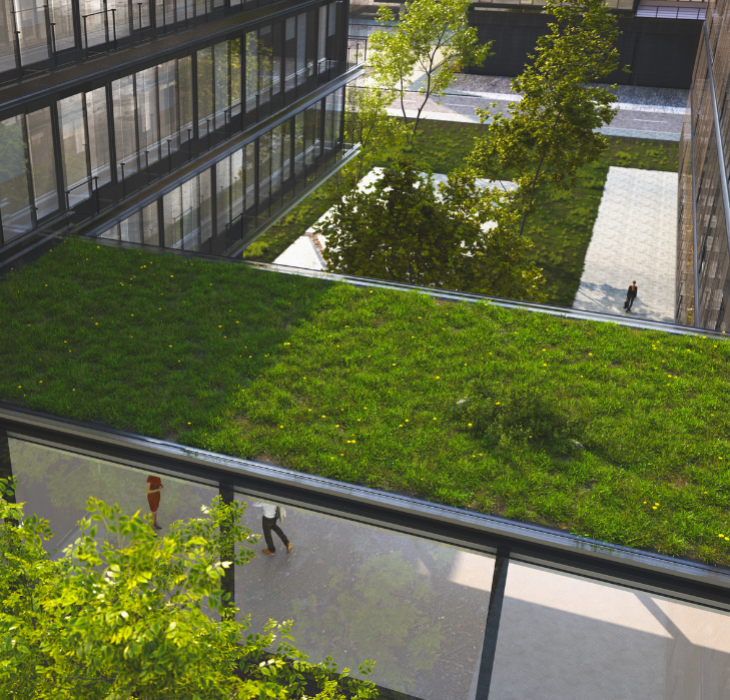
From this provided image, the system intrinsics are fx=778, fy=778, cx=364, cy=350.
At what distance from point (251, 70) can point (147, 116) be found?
580 centimetres

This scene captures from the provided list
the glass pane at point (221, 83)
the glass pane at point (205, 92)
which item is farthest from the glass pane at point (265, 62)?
the glass pane at point (205, 92)

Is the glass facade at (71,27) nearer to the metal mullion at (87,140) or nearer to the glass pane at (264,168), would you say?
the metal mullion at (87,140)

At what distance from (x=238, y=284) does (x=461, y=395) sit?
16.2 ft

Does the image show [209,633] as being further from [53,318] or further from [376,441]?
[53,318]

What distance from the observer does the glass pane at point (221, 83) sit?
21422mm

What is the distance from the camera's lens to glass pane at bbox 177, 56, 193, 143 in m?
19.8

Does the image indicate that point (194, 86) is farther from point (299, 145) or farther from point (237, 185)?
point (299, 145)

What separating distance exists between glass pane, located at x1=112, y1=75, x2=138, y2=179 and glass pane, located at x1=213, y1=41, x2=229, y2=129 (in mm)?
4222

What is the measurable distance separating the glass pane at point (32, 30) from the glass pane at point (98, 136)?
158cm

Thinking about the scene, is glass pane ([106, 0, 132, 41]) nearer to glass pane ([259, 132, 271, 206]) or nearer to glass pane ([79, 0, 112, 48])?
glass pane ([79, 0, 112, 48])

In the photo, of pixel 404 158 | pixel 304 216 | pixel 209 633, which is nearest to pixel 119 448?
pixel 209 633

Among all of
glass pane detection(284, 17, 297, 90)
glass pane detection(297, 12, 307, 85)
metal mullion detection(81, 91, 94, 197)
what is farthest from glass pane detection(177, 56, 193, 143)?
glass pane detection(297, 12, 307, 85)

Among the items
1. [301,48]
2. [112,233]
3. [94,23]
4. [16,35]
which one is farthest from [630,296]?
[16,35]

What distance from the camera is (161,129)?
1939 cm
